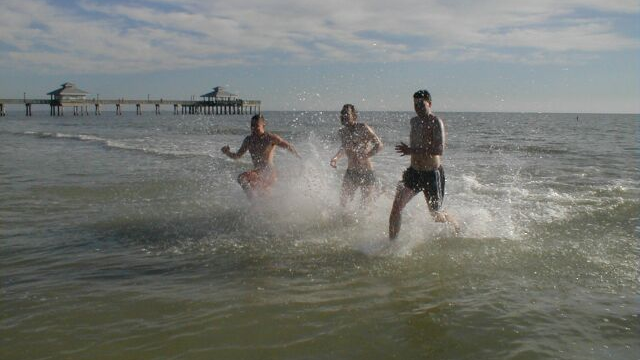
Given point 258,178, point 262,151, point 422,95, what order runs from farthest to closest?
point 262,151
point 258,178
point 422,95

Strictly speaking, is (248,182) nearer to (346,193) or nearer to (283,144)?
(283,144)

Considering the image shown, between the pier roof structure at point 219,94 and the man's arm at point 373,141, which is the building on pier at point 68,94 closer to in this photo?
the pier roof structure at point 219,94

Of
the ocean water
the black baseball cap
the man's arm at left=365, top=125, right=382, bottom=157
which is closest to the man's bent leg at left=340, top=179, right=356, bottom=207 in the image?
the ocean water

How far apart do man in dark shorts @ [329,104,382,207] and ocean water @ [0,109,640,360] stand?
11.6 inches

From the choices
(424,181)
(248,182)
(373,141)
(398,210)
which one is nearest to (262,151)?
(248,182)

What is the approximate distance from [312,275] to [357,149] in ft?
10.1

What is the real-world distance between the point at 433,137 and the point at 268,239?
2.44 meters

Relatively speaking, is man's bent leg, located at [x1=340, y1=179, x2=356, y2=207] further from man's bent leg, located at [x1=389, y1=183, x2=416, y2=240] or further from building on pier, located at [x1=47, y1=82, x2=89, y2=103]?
building on pier, located at [x1=47, y1=82, x2=89, y2=103]

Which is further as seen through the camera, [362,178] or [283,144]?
[283,144]

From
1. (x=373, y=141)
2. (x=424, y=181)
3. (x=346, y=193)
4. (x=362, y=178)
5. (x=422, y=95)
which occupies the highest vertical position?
(x=422, y=95)

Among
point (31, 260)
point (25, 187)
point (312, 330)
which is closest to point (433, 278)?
point (312, 330)

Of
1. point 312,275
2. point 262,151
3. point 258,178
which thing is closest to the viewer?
point 312,275

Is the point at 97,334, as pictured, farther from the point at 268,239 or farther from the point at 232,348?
the point at 268,239

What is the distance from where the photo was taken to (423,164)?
6.16 meters
